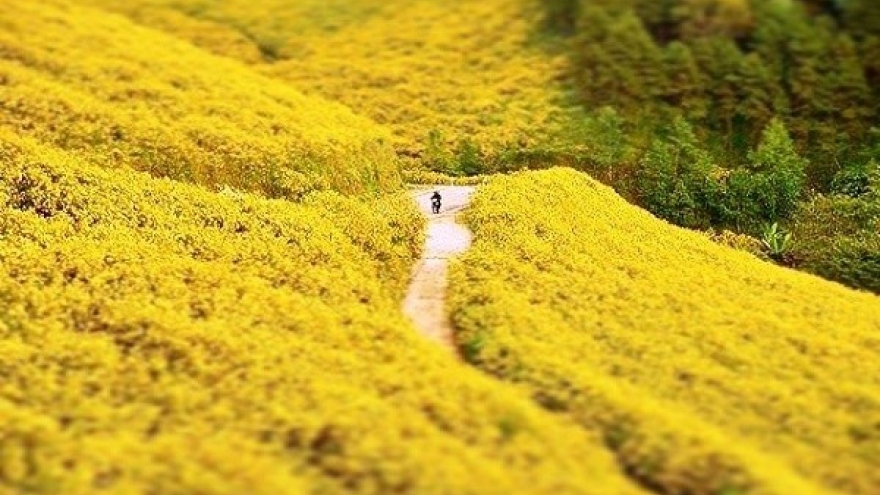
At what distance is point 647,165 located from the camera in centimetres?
4247

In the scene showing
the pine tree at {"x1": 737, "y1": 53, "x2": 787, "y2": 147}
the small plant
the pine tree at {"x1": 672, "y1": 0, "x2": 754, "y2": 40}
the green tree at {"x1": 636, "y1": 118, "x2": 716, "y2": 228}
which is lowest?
the small plant

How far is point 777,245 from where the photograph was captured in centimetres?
3500

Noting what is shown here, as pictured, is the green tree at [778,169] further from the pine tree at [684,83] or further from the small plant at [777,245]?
the pine tree at [684,83]

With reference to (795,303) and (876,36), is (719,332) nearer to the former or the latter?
(795,303)

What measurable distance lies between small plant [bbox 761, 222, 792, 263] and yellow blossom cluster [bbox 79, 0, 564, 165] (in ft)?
47.4

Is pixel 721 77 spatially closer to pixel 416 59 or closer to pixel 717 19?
pixel 717 19

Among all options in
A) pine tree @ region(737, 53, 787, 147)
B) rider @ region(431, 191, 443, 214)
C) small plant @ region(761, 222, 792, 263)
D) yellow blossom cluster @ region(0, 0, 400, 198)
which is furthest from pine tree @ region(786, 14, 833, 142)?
rider @ region(431, 191, 443, 214)

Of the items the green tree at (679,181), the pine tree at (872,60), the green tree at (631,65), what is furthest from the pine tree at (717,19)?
the green tree at (679,181)

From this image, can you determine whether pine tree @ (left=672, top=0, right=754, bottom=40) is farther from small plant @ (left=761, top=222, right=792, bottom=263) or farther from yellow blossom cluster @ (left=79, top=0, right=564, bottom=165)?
small plant @ (left=761, top=222, right=792, bottom=263)

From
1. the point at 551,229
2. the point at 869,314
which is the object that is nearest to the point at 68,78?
the point at 551,229

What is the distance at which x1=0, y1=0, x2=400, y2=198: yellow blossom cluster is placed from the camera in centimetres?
3412

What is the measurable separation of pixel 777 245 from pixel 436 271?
49.0ft

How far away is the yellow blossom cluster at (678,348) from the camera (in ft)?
53.3

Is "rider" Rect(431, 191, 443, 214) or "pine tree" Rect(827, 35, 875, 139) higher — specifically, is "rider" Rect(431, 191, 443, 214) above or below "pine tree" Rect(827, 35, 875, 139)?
below
